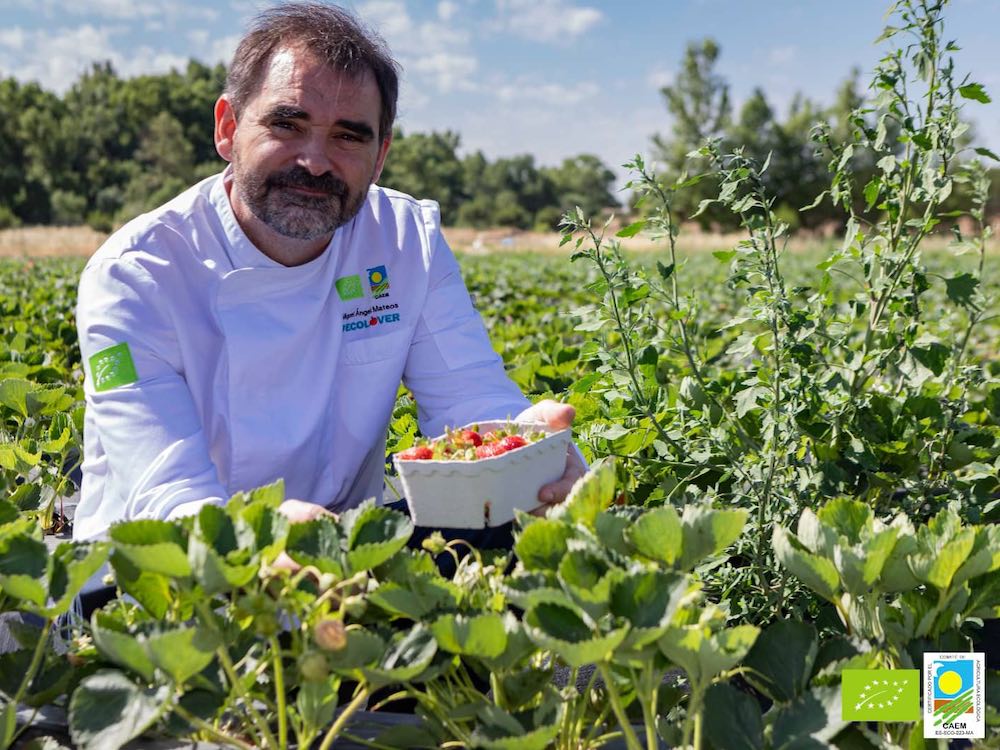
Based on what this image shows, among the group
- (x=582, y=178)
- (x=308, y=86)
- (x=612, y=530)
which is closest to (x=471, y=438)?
(x=612, y=530)

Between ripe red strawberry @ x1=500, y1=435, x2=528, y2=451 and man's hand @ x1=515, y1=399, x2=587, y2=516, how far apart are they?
3.8 inches

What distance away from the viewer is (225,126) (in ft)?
7.27

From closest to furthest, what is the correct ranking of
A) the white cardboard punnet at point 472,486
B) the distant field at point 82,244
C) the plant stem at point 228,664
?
the plant stem at point 228,664 → the white cardboard punnet at point 472,486 → the distant field at point 82,244

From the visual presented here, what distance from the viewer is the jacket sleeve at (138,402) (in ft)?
5.26

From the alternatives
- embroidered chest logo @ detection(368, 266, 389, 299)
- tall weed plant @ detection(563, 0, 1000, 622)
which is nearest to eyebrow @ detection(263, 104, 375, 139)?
embroidered chest logo @ detection(368, 266, 389, 299)

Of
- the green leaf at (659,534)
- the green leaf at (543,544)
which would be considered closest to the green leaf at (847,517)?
the green leaf at (659,534)

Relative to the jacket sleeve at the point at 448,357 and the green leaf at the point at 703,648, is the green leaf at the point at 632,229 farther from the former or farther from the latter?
the green leaf at the point at 703,648

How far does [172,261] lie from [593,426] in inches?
37.3

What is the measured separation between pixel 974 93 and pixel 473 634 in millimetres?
1526

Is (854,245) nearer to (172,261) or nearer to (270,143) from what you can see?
(270,143)

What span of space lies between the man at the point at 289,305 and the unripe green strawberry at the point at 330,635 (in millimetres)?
806

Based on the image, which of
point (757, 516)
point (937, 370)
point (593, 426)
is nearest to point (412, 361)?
point (593, 426)

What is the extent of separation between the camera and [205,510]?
1108 millimetres

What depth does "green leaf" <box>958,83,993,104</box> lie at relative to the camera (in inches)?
74.0
